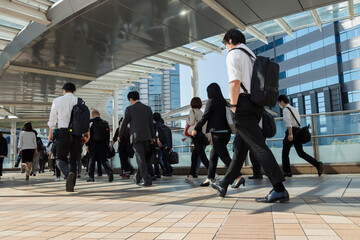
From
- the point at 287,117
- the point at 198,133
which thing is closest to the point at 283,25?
the point at 287,117

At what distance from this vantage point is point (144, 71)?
59.4 feet

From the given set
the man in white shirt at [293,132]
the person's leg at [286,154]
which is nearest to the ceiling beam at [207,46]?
the man in white shirt at [293,132]

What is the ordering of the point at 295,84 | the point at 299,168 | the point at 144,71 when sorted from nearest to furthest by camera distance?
the point at 299,168
the point at 144,71
the point at 295,84

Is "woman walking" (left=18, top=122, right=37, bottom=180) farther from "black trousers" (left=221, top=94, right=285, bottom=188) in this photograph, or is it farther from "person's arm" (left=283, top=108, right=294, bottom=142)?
"black trousers" (left=221, top=94, right=285, bottom=188)

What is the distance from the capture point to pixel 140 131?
18.5 feet

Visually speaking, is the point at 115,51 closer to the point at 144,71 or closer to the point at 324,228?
the point at 144,71

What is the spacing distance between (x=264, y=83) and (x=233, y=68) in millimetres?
359

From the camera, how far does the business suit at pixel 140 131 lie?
18.5ft

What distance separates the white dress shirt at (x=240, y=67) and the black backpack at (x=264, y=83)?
0.06m

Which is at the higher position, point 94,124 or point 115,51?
point 115,51

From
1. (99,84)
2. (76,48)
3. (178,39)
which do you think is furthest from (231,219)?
(99,84)

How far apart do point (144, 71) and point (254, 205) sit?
51.2ft

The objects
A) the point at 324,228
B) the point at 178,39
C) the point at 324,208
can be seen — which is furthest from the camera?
the point at 178,39

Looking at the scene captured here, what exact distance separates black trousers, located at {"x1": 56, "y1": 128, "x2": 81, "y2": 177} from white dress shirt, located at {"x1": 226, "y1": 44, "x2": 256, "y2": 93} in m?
3.02
